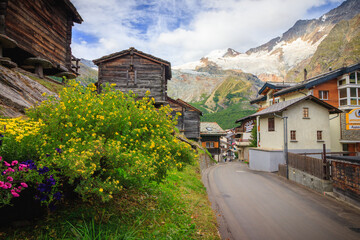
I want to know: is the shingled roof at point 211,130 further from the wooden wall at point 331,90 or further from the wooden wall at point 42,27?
the wooden wall at point 42,27

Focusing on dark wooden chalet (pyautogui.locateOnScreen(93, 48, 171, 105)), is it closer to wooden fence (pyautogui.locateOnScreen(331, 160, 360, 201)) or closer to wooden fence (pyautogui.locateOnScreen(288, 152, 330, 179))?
wooden fence (pyautogui.locateOnScreen(288, 152, 330, 179))

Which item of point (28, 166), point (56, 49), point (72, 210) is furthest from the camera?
point (56, 49)

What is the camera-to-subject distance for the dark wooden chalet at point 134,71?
20422 mm

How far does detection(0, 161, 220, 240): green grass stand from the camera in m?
3.98

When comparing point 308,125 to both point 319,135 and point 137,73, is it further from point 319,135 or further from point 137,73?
point 137,73

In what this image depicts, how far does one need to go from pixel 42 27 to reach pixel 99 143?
15.1 m

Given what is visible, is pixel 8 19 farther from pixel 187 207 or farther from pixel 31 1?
pixel 187 207

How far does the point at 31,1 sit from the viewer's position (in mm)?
13516

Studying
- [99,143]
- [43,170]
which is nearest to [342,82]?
[99,143]

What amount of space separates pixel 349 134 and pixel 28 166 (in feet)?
123

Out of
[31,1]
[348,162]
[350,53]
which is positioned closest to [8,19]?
[31,1]

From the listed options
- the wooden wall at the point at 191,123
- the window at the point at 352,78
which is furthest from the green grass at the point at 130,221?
the window at the point at 352,78

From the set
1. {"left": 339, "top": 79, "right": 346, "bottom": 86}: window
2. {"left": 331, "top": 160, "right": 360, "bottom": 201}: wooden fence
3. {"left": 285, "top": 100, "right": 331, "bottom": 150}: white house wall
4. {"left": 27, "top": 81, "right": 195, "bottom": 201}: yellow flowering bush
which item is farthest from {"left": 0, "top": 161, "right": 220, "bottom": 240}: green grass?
{"left": 339, "top": 79, "right": 346, "bottom": 86}: window

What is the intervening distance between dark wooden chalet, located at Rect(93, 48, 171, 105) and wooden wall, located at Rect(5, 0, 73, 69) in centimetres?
376
